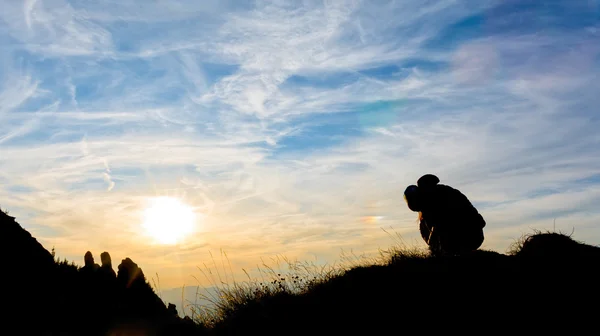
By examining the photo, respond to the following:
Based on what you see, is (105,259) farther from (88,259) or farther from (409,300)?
(409,300)

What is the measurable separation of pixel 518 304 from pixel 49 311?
13804mm

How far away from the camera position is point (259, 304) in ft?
34.8

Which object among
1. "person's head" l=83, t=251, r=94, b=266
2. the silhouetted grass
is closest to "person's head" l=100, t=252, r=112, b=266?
"person's head" l=83, t=251, r=94, b=266

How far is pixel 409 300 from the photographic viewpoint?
923 centimetres

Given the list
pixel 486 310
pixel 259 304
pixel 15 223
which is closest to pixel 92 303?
pixel 15 223

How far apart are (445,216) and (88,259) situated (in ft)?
50.9

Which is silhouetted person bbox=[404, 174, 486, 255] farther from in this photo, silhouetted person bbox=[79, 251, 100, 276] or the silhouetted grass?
silhouetted person bbox=[79, 251, 100, 276]

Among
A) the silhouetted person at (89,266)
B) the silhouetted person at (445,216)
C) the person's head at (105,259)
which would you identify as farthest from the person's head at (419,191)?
the person's head at (105,259)

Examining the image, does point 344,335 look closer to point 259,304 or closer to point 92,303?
point 259,304

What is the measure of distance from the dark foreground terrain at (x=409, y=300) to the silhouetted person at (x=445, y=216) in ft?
3.14

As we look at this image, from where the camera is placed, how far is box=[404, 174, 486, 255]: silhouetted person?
1311 cm

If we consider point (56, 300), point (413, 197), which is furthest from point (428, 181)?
point (56, 300)

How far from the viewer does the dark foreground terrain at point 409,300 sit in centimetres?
851

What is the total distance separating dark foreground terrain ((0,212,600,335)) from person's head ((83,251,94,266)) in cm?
445
